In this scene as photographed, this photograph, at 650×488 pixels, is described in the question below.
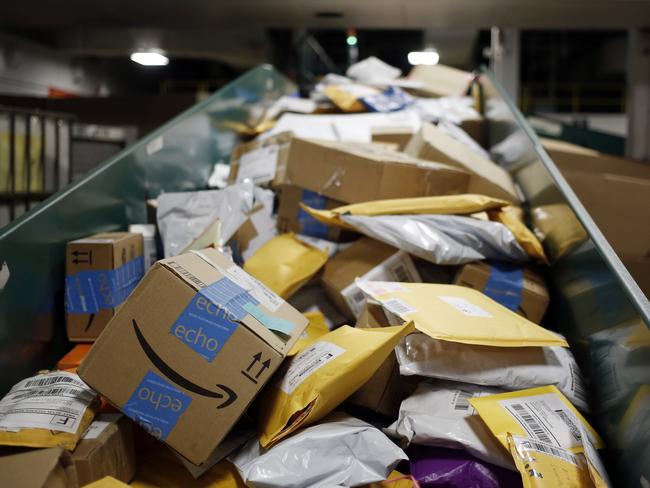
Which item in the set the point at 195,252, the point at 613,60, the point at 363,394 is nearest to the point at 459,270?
the point at 363,394

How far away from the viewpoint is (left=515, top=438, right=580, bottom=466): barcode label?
1048 mm

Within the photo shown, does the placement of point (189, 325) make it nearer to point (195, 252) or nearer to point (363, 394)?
point (195, 252)

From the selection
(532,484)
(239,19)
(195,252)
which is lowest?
(532,484)

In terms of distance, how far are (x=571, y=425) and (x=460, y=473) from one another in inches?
10.2

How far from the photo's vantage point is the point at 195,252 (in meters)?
1.33

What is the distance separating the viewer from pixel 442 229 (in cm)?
175

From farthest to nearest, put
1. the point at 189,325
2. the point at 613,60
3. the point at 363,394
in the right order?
the point at 613,60
the point at 363,394
the point at 189,325

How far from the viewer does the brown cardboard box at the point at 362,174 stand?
2078mm

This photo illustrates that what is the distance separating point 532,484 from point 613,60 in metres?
14.4

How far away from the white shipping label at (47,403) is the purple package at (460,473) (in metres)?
0.68

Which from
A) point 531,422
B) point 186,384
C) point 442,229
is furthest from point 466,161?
point 186,384

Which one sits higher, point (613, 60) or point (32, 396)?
point (613, 60)

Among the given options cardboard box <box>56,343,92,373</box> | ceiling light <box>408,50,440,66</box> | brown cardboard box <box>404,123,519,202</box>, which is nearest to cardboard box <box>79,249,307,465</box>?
cardboard box <box>56,343,92,373</box>

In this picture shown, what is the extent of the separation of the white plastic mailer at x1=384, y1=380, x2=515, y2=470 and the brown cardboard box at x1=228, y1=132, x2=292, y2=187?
1198 millimetres
